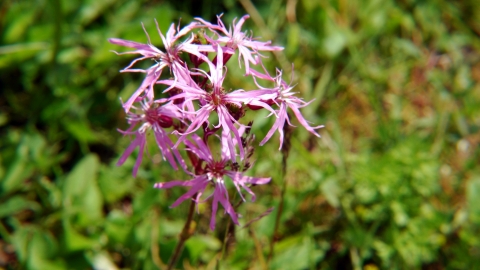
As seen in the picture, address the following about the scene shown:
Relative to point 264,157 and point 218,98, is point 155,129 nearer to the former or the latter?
point 218,98

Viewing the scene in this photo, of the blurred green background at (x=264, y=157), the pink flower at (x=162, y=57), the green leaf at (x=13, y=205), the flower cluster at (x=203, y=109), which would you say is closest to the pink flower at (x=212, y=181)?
the flower cluster at (x=203, y=109)

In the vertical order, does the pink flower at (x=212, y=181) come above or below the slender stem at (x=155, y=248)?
above

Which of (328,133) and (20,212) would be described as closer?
(20,212)

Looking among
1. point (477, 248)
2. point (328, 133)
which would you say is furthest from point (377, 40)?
point (477, 248)

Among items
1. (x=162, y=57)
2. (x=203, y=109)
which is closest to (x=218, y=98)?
(x=203, y=109)

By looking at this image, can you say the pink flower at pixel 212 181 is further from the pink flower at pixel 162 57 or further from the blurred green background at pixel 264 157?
the blurred green background at pixel 264 157

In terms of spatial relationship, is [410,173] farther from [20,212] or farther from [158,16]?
[20,212]

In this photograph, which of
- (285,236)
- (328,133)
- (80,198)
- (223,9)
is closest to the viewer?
(80,198)

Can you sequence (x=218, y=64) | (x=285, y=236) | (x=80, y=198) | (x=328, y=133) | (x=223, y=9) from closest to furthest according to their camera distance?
(x=218, y=64), (x=80, y=198), (x=285, y=236), (x=328, y=133), (x=223, y=9)

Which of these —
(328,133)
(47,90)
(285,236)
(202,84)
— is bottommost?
(285,236)
